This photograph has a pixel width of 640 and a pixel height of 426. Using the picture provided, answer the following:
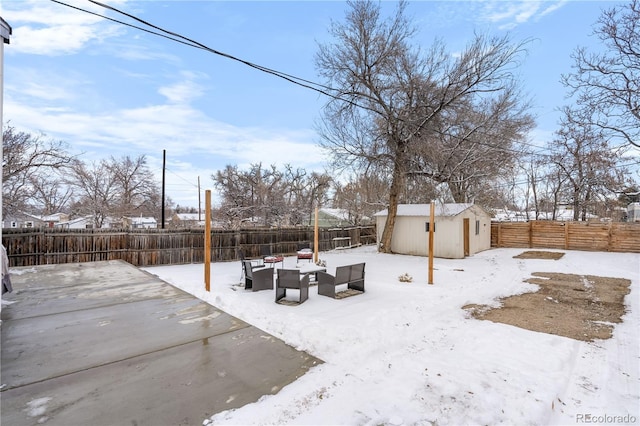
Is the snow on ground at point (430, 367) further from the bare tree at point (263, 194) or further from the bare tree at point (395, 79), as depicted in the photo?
the bare tree at point (263, 194)

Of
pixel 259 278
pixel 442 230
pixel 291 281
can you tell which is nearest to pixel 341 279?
pixel 291 281

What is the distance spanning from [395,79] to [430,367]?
506 inches

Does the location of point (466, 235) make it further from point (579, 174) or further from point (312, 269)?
point (579, 174)

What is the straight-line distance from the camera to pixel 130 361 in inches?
120

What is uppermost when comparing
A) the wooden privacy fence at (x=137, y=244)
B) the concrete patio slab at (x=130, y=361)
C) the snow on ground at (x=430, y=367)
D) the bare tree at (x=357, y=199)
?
the bare tree at (x=357, y=199)

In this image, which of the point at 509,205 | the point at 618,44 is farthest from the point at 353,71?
the point at 509,205

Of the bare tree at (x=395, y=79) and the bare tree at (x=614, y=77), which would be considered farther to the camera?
the bare tree at (x=395, y=79)

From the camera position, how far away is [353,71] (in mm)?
13195

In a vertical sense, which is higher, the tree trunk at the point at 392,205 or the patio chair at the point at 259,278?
the tree trunk at the point at 392,205

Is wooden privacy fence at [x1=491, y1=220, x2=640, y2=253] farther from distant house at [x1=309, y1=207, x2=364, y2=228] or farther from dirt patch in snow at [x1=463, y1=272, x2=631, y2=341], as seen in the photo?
distant house at [x1=309, y1=207, x2=364, y2=228]

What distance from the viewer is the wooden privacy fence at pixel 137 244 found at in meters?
8.80

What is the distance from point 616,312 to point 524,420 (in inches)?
193

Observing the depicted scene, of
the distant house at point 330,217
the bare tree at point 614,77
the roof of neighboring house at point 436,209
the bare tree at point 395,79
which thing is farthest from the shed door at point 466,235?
the distant house at point 330,217

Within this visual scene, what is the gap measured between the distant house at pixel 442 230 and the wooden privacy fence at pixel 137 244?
464 cm
